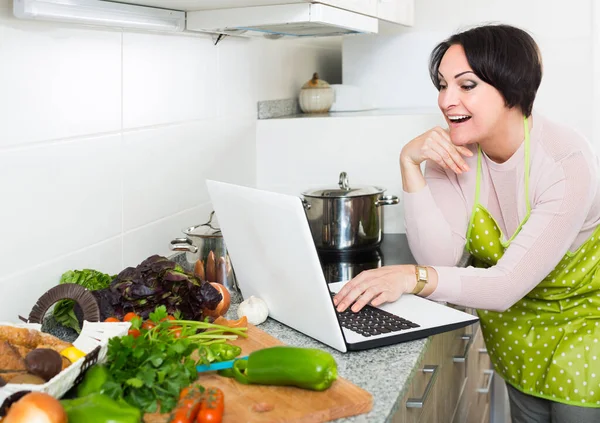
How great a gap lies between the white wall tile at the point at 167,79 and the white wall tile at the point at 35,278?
32 centimetres

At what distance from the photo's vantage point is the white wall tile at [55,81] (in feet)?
4.60

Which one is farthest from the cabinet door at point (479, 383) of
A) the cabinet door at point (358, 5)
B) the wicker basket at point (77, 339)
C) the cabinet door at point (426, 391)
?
the wicker basket at point (77, 339)

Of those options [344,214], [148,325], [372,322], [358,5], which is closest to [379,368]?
[372,322]

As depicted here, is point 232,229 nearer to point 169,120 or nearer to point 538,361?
point 169,120

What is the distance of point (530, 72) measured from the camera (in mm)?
1676

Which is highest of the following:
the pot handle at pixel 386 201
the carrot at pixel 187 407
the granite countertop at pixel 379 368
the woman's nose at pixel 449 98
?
the woman's nose at pixel 449 98

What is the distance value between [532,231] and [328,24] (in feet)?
2.30

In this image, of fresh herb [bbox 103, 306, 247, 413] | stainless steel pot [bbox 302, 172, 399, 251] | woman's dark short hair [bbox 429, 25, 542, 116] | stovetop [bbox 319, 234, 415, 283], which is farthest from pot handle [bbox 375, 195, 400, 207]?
fresh herb [bbox 103, 306, 247, 413]

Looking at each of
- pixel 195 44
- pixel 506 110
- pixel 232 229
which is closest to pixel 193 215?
pixel 195 44

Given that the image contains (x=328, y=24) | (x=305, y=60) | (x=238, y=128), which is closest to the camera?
(x=328, y=24)

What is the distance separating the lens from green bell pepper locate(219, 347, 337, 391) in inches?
45.6

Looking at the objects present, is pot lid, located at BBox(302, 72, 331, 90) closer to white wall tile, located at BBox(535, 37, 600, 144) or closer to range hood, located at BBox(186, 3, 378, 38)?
range hood, located at BBox(186, 3, 378, 38)

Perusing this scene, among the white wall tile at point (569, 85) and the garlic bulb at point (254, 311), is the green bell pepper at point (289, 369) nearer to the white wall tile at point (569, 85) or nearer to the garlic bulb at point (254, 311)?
the garlic bulb at point (254, 311)

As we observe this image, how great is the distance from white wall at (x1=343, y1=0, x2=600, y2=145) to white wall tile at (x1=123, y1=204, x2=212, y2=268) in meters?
1.02
